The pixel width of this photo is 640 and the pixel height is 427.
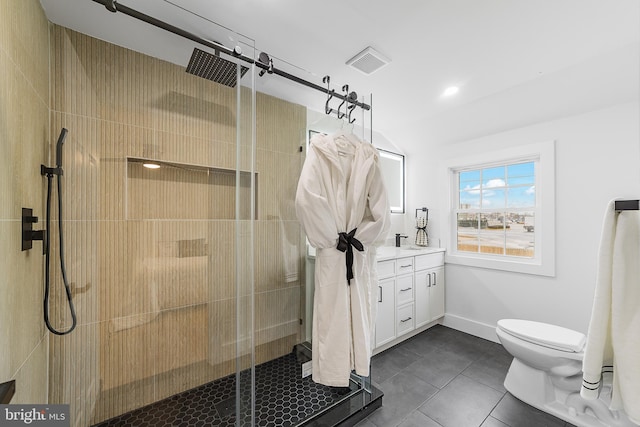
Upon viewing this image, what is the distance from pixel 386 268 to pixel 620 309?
62.6 inches

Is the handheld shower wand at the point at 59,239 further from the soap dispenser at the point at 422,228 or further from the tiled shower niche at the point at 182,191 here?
the soap dispenser at the point at 422,228

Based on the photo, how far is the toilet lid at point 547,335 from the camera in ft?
5.26

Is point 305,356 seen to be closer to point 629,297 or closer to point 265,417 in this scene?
point 265,417

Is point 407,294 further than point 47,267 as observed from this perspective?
Yes

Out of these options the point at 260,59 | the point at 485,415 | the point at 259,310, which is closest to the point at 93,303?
the point at 259,310

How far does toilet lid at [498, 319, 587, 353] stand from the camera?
63.2 inches

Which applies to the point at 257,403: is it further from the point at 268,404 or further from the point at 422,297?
the point at 422,297

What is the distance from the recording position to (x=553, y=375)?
1.69 meters

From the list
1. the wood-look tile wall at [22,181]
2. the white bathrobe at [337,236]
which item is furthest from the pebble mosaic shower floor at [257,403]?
the wood-look tile wall at [22,181]

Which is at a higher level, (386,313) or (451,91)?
(451,91)

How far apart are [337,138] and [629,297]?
1.39 m

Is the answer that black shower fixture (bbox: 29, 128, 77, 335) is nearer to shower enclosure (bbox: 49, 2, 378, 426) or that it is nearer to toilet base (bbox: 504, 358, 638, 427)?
shower enclosure (bbox: 49, 2, 378, 426)

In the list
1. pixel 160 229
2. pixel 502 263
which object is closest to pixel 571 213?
pixel 502 263

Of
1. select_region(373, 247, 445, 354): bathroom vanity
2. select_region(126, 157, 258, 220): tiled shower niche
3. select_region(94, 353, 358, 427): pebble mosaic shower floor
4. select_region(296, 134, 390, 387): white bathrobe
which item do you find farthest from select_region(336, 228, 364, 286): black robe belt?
select_region(373, 247, 445, 354): bathroom vanity
